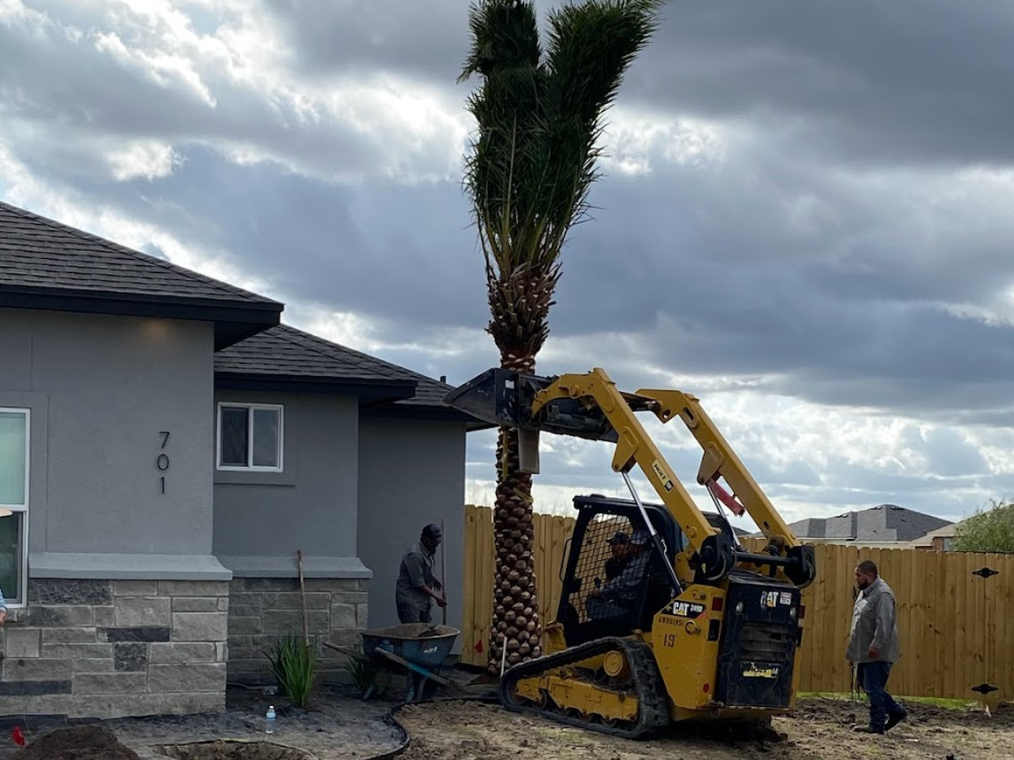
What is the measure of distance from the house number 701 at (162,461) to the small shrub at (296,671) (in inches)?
85.5

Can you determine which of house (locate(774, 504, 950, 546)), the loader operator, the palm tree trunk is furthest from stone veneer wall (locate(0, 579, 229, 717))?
house (locate(774, 504, 950, 546))

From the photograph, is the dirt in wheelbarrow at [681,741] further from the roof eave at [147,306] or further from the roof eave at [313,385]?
the roof eave at [147,306]

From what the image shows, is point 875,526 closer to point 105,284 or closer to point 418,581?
point 418,581

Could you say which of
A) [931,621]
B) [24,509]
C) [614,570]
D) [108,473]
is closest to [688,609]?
[614,570]

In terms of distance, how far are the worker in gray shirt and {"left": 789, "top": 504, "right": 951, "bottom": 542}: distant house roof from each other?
3893 centimetres

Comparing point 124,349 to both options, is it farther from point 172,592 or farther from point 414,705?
point 414,705

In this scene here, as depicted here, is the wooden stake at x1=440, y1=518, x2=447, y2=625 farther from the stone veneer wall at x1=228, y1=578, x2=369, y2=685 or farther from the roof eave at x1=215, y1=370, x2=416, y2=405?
the roof eave at x1=215, y1=370, x2=416, y2=405

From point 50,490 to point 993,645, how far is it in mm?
12240

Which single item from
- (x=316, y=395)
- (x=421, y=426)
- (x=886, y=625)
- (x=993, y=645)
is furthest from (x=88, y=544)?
(x=993, y=645)

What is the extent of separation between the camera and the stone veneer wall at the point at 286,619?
1628cm

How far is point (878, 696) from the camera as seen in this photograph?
1484cm

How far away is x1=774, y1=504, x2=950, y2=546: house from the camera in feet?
177

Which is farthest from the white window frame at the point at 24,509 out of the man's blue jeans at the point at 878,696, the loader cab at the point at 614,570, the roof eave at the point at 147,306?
the man's blue jeans at the point at 878,696

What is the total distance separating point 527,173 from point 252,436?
451 centimetres
